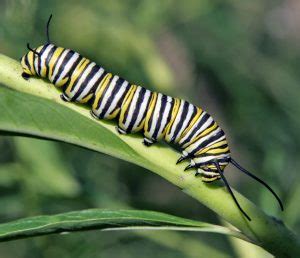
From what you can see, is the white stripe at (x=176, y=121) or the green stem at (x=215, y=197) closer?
the green stem at (x=215, y=197)

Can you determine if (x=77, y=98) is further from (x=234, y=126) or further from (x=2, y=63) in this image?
(x=234, y=126)

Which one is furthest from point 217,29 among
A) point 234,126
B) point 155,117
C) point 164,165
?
point 164,165

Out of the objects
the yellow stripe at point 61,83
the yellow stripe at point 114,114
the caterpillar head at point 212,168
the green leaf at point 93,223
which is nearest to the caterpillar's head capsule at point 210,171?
the caterpillar head at point 212,168

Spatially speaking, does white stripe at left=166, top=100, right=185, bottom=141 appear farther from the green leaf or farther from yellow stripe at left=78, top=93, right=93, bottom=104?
the green leaf

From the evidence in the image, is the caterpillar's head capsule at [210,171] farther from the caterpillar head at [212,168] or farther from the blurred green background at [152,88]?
the blurred green background at [152,88]

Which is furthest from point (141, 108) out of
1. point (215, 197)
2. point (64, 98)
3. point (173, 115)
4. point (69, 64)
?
point (215, 197)

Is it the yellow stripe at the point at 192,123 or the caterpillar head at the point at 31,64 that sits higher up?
the yellow stripe at the point at 192,123

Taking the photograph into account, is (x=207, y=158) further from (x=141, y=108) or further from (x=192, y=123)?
(x=141, y=108)

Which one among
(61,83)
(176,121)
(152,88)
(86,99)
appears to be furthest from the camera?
(152,88)
